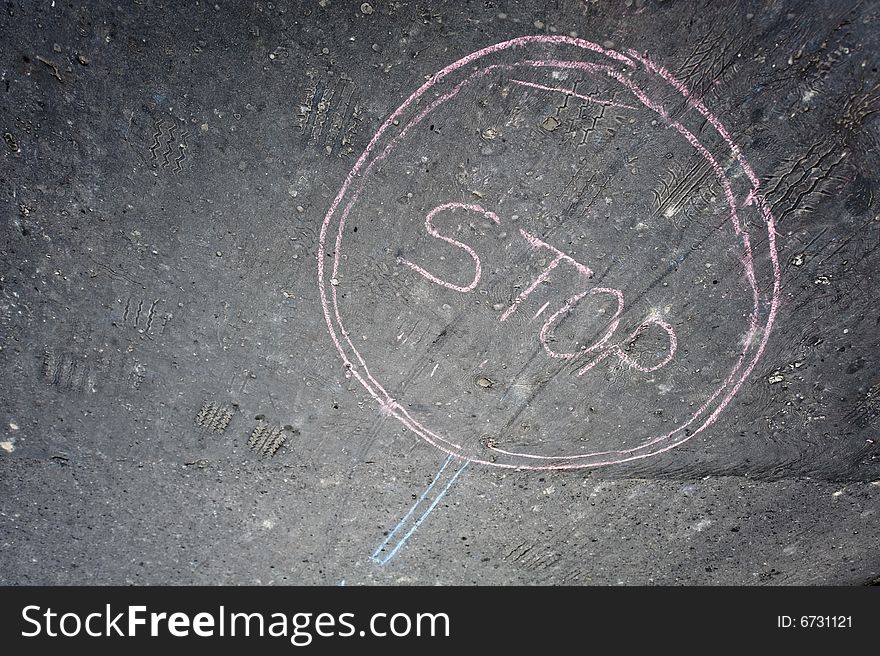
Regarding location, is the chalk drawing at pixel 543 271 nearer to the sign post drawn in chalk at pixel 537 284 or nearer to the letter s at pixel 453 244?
the sign post drawn in chalk at pixel 537 284

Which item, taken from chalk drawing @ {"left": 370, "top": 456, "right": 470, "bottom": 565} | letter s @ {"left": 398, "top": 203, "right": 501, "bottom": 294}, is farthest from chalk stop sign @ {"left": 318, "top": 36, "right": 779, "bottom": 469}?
chalk drawing @ {"left": 370, "top": 456, "right": 470, "bottom": 565}

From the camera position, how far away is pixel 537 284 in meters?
2.21

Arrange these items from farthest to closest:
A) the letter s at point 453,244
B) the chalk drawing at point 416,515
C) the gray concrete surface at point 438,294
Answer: the chalk drawing at point 416,515, the letter s at point 453,244, the gray concrete surface at point 438,294

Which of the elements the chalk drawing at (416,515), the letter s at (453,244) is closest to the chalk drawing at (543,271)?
the letter s at (453,244)

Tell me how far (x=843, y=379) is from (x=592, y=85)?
1632 mm

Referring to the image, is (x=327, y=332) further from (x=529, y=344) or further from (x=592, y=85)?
(x=592, y=85)

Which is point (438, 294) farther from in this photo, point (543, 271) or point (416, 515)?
point (416, 515)

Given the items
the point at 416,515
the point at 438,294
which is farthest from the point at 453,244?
the point at 416,515

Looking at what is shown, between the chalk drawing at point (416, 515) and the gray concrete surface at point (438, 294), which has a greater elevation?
the gray concrete surface at point (438, 294)

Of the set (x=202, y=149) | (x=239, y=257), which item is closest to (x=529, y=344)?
(x=239, y=257)

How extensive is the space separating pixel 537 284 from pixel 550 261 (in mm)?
103

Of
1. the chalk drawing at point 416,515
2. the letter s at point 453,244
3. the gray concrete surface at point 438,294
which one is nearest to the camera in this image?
the gray concrete surface at point 438,294

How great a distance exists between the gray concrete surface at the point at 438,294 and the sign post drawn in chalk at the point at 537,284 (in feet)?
0.04

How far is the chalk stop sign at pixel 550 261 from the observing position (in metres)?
1.96
